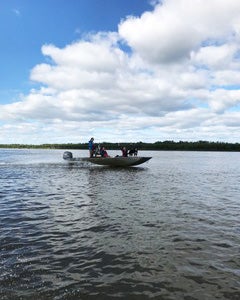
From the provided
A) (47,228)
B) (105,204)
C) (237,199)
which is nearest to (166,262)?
(47,228)

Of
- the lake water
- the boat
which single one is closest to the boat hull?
the boat

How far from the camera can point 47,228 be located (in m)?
10.6

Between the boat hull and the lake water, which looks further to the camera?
the boat hull

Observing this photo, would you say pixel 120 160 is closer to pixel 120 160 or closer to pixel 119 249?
pixel 120 160

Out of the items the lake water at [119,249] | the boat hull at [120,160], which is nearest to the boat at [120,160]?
the boat hull at [120,160]

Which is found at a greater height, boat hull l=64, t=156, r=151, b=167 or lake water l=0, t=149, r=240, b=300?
boat hull l=64, t=156, r=151, b=167

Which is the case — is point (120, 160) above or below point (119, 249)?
above

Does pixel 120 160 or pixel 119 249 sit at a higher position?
pixel 120 160

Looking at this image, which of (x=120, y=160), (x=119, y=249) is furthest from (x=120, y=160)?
(x=119, y=249)

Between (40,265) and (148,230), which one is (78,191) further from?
(40,265)

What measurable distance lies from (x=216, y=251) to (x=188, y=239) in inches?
45.1

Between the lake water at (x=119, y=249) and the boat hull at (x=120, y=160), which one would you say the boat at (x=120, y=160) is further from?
the lake water at (x=119, y=249)

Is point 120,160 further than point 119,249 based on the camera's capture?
Yes

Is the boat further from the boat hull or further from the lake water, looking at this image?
the lake water
